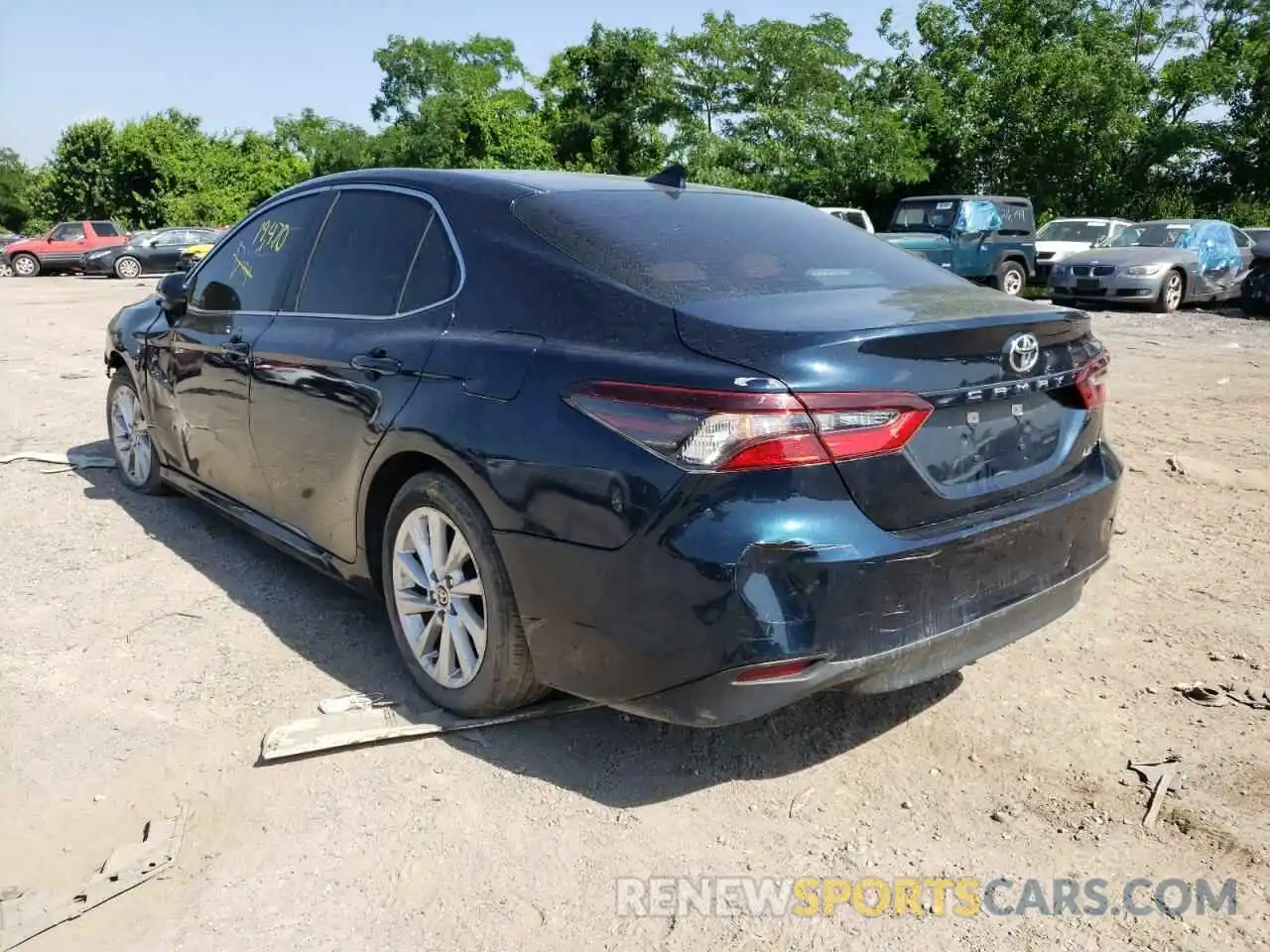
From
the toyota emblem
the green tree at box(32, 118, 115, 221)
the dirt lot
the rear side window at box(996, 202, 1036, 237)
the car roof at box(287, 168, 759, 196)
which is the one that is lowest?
the dirt lot

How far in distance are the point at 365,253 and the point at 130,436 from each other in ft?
8.92

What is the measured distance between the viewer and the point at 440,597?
3.27 meters

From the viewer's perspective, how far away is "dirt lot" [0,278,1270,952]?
2.45 meters

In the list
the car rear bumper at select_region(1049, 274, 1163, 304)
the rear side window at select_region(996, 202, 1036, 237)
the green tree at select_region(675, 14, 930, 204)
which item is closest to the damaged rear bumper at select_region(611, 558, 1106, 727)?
the car rear bumper at select_region(1049, 274, 1163, 304)

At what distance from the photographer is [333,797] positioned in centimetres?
295

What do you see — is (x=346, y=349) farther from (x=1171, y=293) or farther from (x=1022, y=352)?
(x=1171, y=293)

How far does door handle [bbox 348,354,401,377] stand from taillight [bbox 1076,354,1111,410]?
80.3 inches

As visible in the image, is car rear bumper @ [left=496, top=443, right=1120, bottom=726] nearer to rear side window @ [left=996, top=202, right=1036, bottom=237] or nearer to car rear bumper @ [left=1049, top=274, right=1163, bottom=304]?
car rear bumper @ [left=1049, top=274, right=1163, bottom=304]

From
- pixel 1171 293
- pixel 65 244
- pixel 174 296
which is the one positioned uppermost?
pixel 65 244

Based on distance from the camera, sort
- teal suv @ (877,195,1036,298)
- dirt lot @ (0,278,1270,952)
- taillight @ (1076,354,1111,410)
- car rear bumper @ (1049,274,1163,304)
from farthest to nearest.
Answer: teal suv @ (877,195,1036,298), car rear bumper @ (1049,274,1163,304), taillight @ (1076,354,1111,410), dirt lot @ (0,278,1270,952)

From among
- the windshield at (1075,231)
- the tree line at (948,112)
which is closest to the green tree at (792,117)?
the tree line at (948,112)

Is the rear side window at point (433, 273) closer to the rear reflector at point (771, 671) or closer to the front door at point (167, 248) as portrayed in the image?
the rear reflector at point (771, 671)

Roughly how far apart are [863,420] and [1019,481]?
653 mm

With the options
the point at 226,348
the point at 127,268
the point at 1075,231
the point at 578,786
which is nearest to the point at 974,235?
the point at 1075,231
